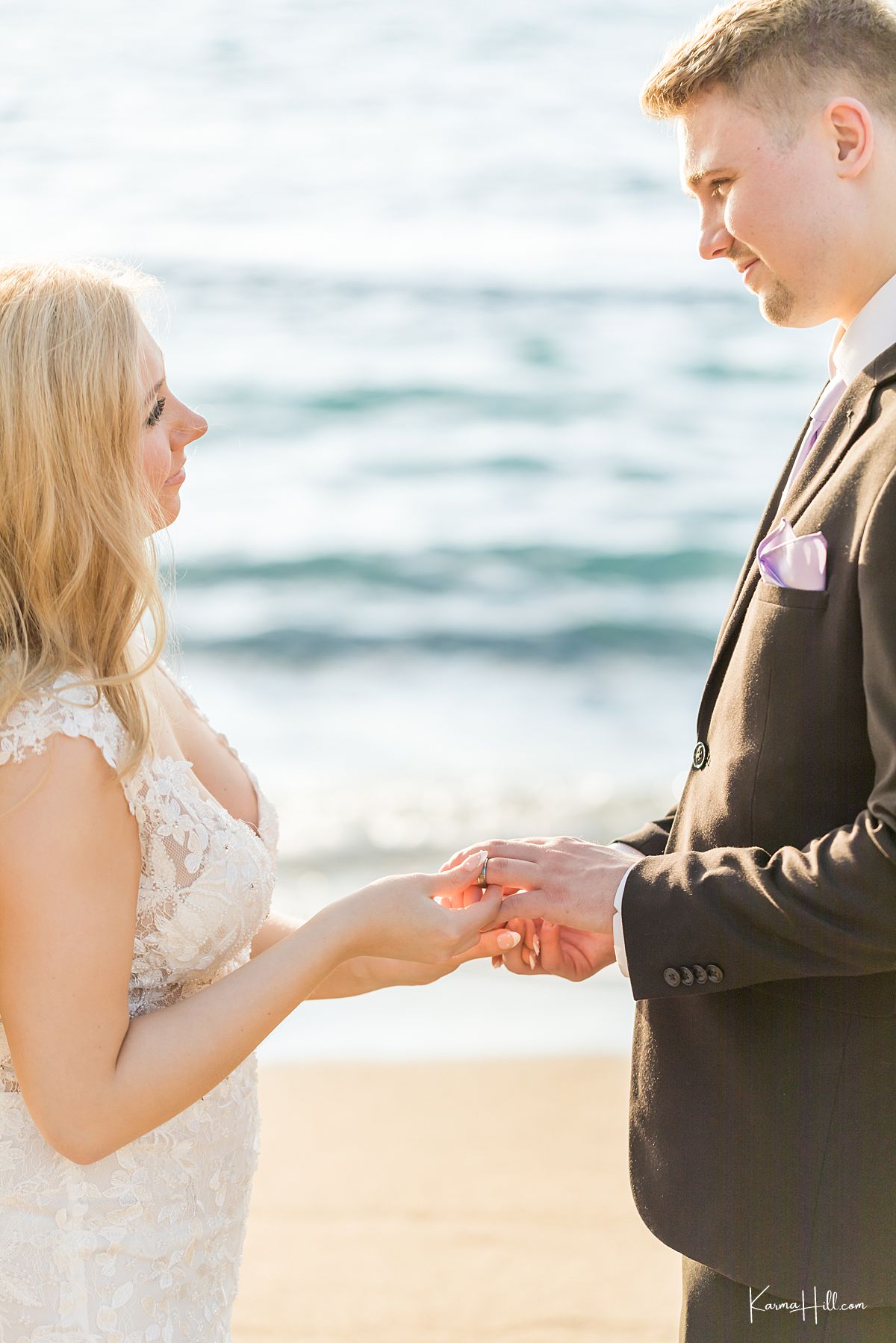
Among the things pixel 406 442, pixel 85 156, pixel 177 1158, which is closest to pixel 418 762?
pixel 177 1158

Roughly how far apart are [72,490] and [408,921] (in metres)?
0.92

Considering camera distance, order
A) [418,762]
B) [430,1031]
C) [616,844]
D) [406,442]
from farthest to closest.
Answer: [406,442], [418,762], [430,1031], [616,844]

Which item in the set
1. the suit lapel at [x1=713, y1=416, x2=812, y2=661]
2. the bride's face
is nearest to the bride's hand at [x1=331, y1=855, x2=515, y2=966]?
the suit lapel at [x1=713, y1=416, x2=812, y2=661]

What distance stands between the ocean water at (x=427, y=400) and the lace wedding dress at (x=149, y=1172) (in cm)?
98

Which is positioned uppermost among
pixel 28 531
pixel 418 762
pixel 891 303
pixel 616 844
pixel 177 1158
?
pixel 891 303

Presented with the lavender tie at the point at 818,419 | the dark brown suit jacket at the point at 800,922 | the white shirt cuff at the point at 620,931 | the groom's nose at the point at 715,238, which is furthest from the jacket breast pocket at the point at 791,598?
the groom's nose at the point at 715,238

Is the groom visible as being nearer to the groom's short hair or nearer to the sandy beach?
the groom's short hair

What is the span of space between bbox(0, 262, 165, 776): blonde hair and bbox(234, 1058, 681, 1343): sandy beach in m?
2.23

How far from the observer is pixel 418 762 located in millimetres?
8414

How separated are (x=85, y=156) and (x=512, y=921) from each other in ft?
63.2

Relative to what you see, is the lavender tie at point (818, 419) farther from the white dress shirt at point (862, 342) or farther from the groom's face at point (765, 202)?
the groom's face at point (765, 202)

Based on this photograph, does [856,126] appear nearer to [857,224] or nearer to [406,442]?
[857,224]

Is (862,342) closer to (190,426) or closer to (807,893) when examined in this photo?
(807,893)

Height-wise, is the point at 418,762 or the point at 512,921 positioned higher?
the point at 512,921
